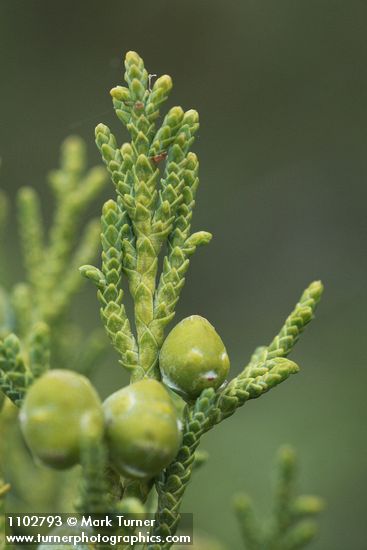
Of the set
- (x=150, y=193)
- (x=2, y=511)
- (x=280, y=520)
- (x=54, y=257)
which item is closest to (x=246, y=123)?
(x=54, y=257)

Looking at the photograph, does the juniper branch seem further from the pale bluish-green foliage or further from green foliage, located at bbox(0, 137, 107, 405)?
green foliage, located at bbox(0, 137, 107, 405)

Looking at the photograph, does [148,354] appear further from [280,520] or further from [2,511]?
[280,520]

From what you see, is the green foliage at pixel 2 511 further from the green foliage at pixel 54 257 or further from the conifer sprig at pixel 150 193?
the green foliage at pixel 54 257

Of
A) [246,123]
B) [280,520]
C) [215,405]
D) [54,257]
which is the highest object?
[246,123]

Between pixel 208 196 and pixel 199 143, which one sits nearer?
pixel 208 196

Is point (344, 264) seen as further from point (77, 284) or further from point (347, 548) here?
point (77, 284)

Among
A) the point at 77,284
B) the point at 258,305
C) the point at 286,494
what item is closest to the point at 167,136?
the point at 77,284
